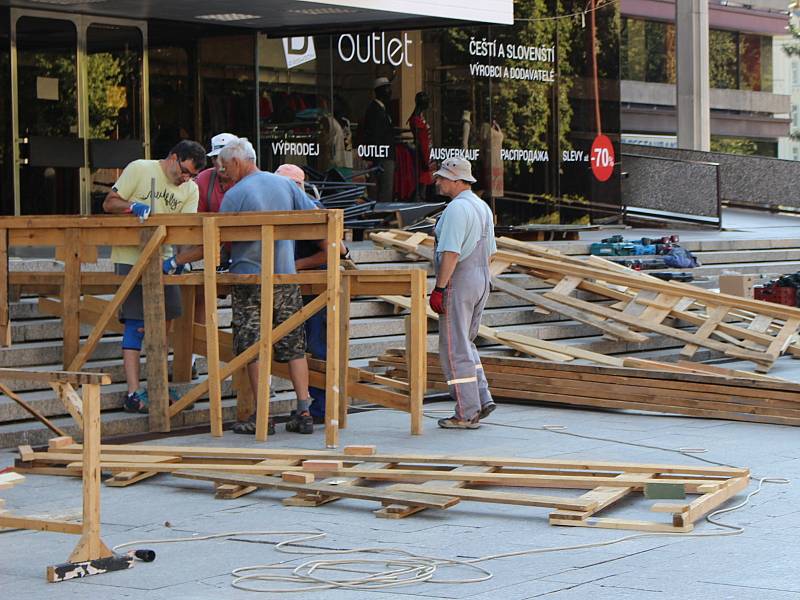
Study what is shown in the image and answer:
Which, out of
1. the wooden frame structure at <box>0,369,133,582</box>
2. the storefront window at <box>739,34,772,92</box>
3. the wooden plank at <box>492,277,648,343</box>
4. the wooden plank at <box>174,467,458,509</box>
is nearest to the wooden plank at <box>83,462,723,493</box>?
the wooden plank at <box>174,467,458,509</box>

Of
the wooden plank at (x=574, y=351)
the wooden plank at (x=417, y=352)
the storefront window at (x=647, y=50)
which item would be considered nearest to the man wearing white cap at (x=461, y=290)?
the wooden plank at (x=417, y=352)

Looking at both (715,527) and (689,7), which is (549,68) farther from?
(715,527)

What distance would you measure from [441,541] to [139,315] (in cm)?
434

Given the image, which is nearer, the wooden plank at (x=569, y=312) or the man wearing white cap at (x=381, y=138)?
the wooden plank at (x=569, y=312)

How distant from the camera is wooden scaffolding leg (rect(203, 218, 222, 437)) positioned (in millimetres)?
9797

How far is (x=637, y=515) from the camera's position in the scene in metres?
7.26

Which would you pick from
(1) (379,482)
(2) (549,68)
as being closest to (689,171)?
(2) (549,68)

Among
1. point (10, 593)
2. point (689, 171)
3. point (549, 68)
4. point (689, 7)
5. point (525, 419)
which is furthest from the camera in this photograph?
point (689, 7)

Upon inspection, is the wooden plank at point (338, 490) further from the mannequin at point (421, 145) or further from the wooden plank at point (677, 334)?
the mannequin at point (421, 145)

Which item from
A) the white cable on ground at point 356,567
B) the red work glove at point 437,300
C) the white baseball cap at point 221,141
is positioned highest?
the white baseball cap at point 221,141

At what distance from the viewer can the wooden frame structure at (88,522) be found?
606 centimetres

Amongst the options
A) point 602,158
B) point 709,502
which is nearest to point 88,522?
point 709,502

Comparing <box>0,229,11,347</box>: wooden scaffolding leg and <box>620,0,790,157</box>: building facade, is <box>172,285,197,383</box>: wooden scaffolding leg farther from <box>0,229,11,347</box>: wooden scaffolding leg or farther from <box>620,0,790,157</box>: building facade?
<box>620,0,790,157</box>: building facade

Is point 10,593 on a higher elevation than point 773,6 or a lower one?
lower
